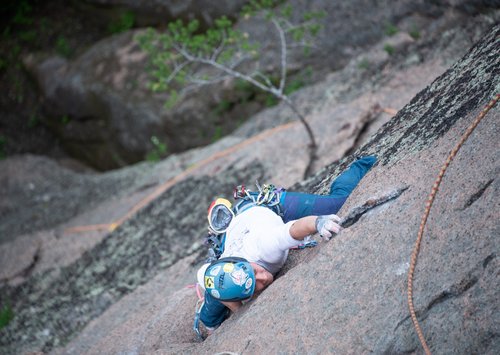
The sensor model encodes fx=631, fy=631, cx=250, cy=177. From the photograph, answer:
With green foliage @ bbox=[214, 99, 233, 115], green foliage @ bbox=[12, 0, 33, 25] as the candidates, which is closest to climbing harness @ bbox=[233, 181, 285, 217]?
green foliage @ bbox=[214, 99, 233, 115]

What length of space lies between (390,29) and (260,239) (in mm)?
5353

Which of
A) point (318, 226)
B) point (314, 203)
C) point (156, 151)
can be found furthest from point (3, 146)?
point (318, 226)

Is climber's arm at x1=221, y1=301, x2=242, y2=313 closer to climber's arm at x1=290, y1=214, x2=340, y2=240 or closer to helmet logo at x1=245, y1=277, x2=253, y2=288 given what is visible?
helmet logo at x1=245, y1=277, x2=253, y2=288

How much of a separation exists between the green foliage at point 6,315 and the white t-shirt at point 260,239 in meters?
3.80

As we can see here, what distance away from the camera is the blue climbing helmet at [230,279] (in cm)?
318

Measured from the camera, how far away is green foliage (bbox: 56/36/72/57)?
11.8m

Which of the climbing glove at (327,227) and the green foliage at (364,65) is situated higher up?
the climbing glove at (327,227)

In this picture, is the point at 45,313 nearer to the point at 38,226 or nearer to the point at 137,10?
the point at 38,226

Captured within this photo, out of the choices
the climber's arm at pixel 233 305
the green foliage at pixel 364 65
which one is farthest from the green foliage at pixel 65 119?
the climber's arm at pixel 233 305

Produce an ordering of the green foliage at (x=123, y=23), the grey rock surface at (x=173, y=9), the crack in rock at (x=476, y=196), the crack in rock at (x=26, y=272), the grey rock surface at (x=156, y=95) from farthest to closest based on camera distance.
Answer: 1. the green foliage at (x=123, y=23)
2. the grey rock surface at (x=173, y=9)
3. the grey rock surface at (x=156, y=95)
4. the crack in rock at (x=26, y=272)
5. the crack in rock at (x=476, y=196)

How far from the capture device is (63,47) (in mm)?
11836

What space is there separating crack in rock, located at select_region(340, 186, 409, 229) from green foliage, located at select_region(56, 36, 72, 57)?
9761 millimetres

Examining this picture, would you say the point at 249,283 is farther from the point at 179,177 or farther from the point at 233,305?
the point at 179,177

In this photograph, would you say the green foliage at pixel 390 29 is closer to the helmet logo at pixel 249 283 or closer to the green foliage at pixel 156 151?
the green foliage at pixel 156 151
